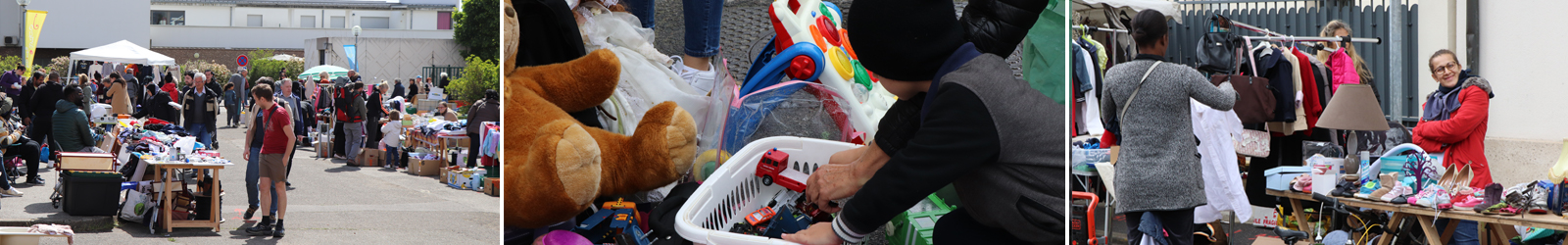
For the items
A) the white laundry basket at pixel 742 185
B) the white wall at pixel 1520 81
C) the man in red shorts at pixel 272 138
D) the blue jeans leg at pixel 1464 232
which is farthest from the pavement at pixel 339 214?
the white wall at pixel 1520 81

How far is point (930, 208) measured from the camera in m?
1.64

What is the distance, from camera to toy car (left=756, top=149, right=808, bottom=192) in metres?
1.77

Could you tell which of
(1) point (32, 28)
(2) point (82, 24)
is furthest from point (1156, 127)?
(2) point (82, 24)

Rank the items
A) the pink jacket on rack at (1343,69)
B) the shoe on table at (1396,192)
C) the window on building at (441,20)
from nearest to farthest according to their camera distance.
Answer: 1. the shoe on table at (1396,192)
2. the pink jacket on rack at (1343,69)
3. the window on building at (441,20)

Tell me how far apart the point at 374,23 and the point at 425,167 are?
23.1 feet

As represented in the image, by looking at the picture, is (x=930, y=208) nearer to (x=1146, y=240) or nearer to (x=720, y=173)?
(x=720, y=173)

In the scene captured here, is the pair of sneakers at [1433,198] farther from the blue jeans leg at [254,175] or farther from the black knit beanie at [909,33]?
the blue jeans leg at [254,175]

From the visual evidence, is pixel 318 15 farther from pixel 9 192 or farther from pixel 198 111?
pixel 9 192

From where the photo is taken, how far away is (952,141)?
1.48m

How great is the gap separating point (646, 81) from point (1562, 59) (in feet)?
17.7

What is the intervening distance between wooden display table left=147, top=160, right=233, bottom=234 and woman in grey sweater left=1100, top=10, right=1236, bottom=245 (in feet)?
18.0

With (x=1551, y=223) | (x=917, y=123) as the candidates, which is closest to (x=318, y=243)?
(x=917, y=123)

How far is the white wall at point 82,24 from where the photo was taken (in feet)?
36.7

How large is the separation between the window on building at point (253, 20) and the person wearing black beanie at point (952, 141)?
62.3ft
